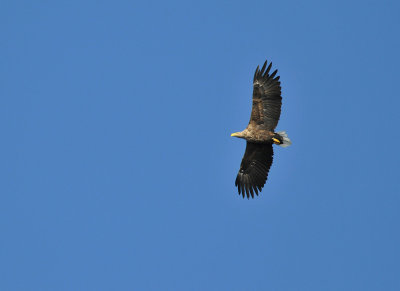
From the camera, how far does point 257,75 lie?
2056cm

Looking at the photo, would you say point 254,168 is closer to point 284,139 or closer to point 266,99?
point 284,139

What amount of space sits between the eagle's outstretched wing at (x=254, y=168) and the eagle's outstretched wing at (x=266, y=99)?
0.96 metres

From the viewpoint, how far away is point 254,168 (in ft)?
71.7

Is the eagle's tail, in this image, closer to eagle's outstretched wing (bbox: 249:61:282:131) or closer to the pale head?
eagle's outstretched wing (bbox: 249:61:282:131)

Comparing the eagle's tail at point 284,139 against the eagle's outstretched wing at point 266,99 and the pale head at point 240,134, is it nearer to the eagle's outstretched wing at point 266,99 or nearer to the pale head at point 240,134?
the eagle's outstretched wing at point 266,99

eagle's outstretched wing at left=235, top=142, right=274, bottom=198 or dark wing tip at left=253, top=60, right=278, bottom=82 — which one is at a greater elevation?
dark wing tip at left=253, top=60, right=278, bottom=82

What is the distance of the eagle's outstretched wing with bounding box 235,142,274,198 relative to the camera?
21.5 metres

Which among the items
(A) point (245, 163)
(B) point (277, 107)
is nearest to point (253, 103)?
(B) point (277, 107)

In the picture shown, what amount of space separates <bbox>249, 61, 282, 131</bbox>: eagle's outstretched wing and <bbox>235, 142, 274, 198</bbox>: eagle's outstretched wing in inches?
37.7

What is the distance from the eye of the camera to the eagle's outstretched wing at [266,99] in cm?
2034

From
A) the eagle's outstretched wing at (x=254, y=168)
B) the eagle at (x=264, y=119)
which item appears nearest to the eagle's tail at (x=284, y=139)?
the eagle at (x=264, y=119)

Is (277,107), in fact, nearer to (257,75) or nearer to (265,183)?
(257,75)

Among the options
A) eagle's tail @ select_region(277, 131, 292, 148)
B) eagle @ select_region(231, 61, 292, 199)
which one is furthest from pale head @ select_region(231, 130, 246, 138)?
eagle's tail @ select_region(277, 131, 292, 148)

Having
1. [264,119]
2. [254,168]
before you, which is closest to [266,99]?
[264,119]
